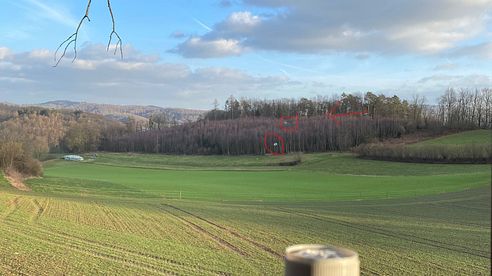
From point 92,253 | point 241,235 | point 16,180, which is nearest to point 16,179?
point 16,180

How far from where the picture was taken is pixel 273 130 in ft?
421

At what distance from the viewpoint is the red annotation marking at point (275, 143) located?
4560 inches

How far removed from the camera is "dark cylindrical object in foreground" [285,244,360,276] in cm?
205

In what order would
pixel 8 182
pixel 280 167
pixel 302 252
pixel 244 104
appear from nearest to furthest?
pixel 302 252 → pixel 8 182 → pixel 280 167 → pixel 244 104

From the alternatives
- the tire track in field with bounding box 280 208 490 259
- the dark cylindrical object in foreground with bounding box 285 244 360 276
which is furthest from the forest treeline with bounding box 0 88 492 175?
the dark cylindrical object in foreground with bounding box 285 244 360 276

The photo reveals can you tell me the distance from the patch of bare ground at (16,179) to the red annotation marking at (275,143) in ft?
230

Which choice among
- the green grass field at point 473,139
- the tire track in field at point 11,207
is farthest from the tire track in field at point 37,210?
the green grass field at point 473,139

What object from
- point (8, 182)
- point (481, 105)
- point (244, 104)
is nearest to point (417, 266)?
point (8, 182)

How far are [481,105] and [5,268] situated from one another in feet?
366

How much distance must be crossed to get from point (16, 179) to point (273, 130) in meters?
86.3

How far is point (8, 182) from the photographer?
147ft

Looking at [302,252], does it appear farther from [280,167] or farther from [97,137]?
[97,137]

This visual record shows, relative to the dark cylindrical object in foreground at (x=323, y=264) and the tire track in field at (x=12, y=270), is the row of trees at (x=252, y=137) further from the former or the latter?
the dark cylindrical object in foreground at (x=323, y=264)

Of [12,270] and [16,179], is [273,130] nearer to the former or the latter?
[16,179]
